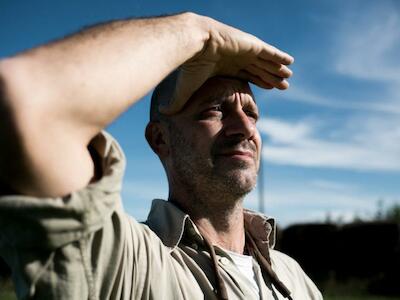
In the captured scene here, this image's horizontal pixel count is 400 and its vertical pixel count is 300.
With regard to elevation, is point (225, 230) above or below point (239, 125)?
below

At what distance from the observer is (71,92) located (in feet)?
4.44

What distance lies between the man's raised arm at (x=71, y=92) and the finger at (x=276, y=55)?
0.68 m

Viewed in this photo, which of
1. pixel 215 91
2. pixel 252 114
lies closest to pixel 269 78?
pixel 215 91

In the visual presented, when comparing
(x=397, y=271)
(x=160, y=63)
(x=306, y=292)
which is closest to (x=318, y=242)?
(x=397, y=271)

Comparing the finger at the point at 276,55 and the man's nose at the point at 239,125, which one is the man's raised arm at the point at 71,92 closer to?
the finger at the point at 276,55

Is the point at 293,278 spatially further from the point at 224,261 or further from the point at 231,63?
the point at 231,63

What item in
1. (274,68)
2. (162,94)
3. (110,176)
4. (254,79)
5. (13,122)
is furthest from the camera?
(162,94)

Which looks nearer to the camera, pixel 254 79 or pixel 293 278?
pixel 254 79

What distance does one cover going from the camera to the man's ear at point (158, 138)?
3.09m

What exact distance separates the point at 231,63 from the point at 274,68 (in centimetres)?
23

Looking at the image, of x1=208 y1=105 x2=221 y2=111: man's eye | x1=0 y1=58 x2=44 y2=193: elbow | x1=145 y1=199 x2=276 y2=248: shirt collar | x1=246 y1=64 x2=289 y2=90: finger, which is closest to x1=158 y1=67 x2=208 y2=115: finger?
x1=208 y1=105 x2=221 y2=111: man's eye

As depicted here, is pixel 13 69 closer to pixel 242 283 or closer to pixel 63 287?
pixel 63 287

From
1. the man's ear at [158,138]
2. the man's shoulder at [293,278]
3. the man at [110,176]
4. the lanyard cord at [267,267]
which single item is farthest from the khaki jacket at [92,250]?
the man's ear at [158,138]

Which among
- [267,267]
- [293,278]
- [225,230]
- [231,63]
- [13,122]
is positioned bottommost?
[293,278]
